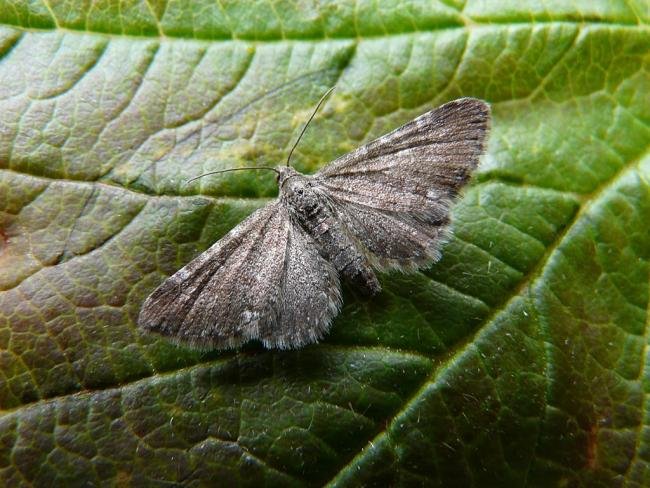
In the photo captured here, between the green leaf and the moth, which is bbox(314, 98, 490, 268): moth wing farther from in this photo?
the green leaf

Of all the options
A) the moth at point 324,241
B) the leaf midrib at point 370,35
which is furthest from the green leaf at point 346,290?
the moth at point 324,241

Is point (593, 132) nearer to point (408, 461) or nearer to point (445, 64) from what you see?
point (445, 64)

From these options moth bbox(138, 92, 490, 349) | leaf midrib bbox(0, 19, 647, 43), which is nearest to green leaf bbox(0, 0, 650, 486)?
leaf midrib bbox(0, 19, 647, 43)

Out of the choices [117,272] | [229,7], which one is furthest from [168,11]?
[117,272]

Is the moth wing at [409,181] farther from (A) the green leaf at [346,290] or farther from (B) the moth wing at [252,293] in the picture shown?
(B) the moth wing at [252,293]

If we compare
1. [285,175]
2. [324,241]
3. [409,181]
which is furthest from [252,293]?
[409,181]

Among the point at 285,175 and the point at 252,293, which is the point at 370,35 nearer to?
the point at 285,175
